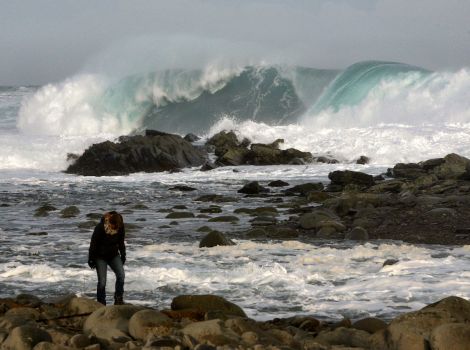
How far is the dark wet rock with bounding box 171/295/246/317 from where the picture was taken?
23.8 ft

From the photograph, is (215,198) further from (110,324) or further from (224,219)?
(110,324)

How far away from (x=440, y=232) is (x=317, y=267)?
12.7 feet

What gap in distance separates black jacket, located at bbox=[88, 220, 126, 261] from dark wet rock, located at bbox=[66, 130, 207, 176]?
19402 mm

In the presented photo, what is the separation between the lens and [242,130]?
33219 mm

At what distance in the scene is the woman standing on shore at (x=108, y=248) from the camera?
25.1 feet

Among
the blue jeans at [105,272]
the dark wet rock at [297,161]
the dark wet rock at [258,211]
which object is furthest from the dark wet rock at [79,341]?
the dark wet rock at [297,161]

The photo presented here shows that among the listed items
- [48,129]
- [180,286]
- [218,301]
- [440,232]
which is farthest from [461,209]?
[48,129]

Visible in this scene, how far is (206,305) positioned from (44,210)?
36.0ft

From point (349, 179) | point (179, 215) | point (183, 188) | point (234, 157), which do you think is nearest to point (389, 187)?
point (349, 179)

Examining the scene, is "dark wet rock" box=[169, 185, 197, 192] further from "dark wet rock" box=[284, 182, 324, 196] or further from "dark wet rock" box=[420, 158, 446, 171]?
"dark wet rock" box=[420, 158, 446, 171]

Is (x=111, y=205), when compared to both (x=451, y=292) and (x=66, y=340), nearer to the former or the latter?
(x=451, y=292)

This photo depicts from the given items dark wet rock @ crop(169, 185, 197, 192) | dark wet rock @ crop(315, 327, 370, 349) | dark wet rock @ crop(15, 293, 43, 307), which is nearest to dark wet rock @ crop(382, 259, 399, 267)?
dark wet rock @ crop(315, 327, 370, 349)

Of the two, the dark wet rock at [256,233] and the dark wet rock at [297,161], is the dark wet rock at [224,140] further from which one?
the dark wet rock at [256,233]

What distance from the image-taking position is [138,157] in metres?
27.8
